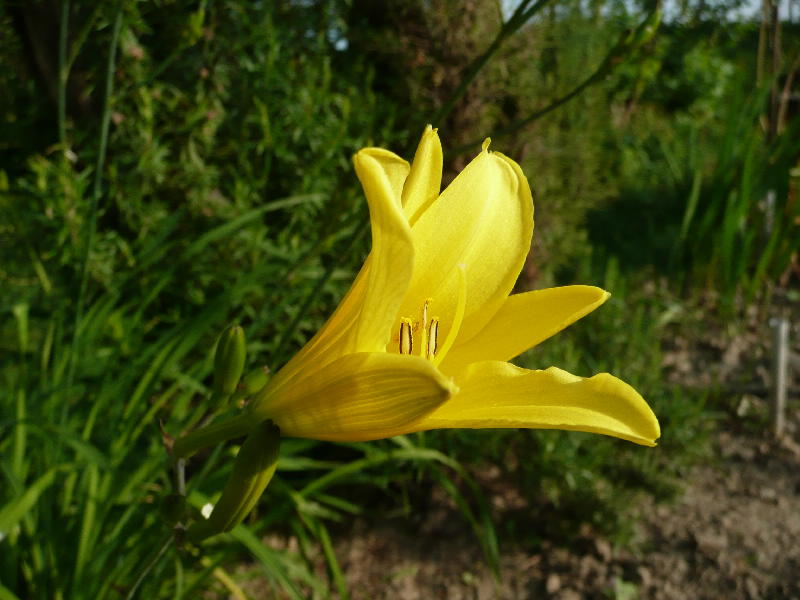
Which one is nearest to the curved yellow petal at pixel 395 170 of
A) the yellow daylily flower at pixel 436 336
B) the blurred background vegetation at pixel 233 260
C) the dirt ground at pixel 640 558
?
the yellow daylily flower at pixel 436 336

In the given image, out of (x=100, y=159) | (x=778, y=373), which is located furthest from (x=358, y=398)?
(x=778, y=373)

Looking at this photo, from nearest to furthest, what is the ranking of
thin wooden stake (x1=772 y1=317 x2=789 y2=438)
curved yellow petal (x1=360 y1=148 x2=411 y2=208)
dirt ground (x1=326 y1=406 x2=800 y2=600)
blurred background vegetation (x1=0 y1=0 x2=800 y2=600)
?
curved yellow petal (x1=360 y1=148 x2=411 y2=208) < blurred background vegetation (x1=0 y1=0 x2=800 y2=600) < dirt ground (x1=326 y1=406 x2=800 y2=600) < thin wooden stake (x1=772 y1=317 x2=789 y2=438)

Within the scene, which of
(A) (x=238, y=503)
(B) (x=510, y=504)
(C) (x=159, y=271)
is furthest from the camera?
(B) (x=510, y=504)

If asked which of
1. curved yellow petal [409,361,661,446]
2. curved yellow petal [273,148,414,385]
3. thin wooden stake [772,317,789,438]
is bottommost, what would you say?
thin wooden stake [772,317,789,438]

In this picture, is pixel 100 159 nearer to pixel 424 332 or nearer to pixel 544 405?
pixel 424 332

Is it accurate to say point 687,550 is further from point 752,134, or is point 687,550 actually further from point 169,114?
point 169,114

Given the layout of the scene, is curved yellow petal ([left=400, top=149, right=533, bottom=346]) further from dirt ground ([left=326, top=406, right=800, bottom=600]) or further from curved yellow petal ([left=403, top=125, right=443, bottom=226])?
dirt ground ([left=326, top=406, right=800, bottom=600])

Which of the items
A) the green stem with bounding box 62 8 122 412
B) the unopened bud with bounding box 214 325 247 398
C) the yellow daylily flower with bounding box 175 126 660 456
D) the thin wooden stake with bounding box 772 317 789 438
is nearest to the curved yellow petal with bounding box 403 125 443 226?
the yellow daylily flower with bounding box 175 126 660 456

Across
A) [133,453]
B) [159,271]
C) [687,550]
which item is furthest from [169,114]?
[687,550]
